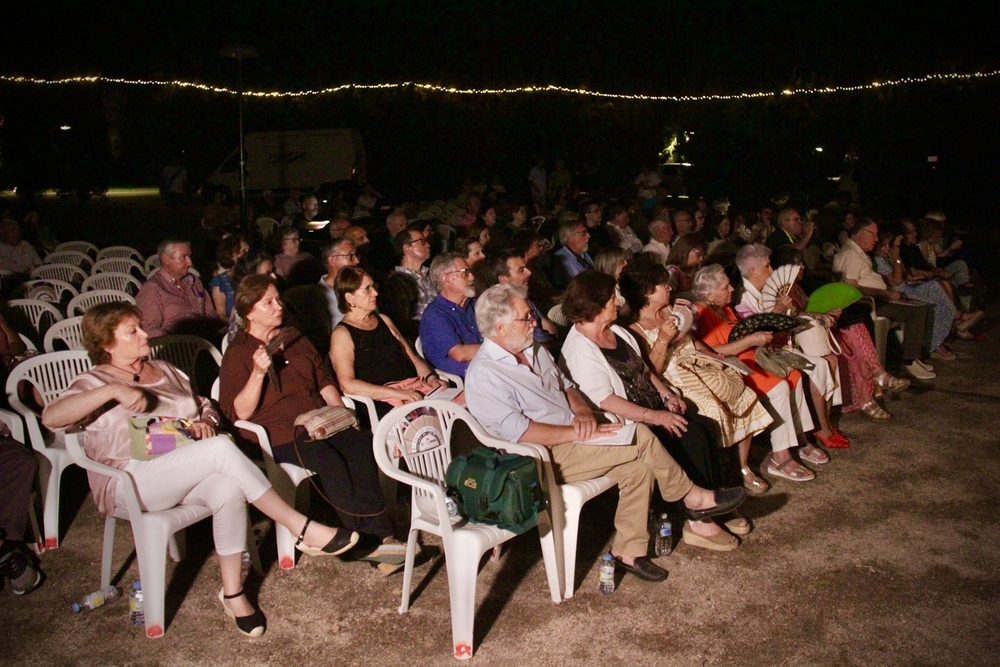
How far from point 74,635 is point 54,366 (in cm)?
140

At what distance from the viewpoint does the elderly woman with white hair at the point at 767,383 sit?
448 cm

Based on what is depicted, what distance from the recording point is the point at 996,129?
17328 millimetres

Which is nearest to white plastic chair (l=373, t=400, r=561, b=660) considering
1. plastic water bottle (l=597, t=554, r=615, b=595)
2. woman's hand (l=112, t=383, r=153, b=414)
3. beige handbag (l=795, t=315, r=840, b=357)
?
plastic water bottle (l=597, t=554, r=615, b=595)

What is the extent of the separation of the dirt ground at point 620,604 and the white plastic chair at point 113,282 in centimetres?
224

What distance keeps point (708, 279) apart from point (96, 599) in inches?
126

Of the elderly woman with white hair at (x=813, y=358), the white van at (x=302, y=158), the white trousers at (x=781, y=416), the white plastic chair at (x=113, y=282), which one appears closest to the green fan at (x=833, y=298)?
the elderly woman with white hair at (x=813, y=358)

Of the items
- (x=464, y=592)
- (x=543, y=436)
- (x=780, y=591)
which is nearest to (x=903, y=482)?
(x=780, y=591)

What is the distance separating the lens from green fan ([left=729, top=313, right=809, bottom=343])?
4445 millimetres

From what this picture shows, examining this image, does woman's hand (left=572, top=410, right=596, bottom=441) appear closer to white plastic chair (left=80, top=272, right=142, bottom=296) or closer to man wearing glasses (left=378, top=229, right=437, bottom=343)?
man wearing glasses (left=378, top=229, right=437, bottom=343)

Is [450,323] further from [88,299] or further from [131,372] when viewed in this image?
[88,299]

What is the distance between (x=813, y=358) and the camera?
4.97 metres

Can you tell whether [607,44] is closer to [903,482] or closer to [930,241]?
[930,241]

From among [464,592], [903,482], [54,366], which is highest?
[54,366]

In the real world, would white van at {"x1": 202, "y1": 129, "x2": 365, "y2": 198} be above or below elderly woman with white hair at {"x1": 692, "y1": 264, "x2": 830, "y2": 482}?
below
